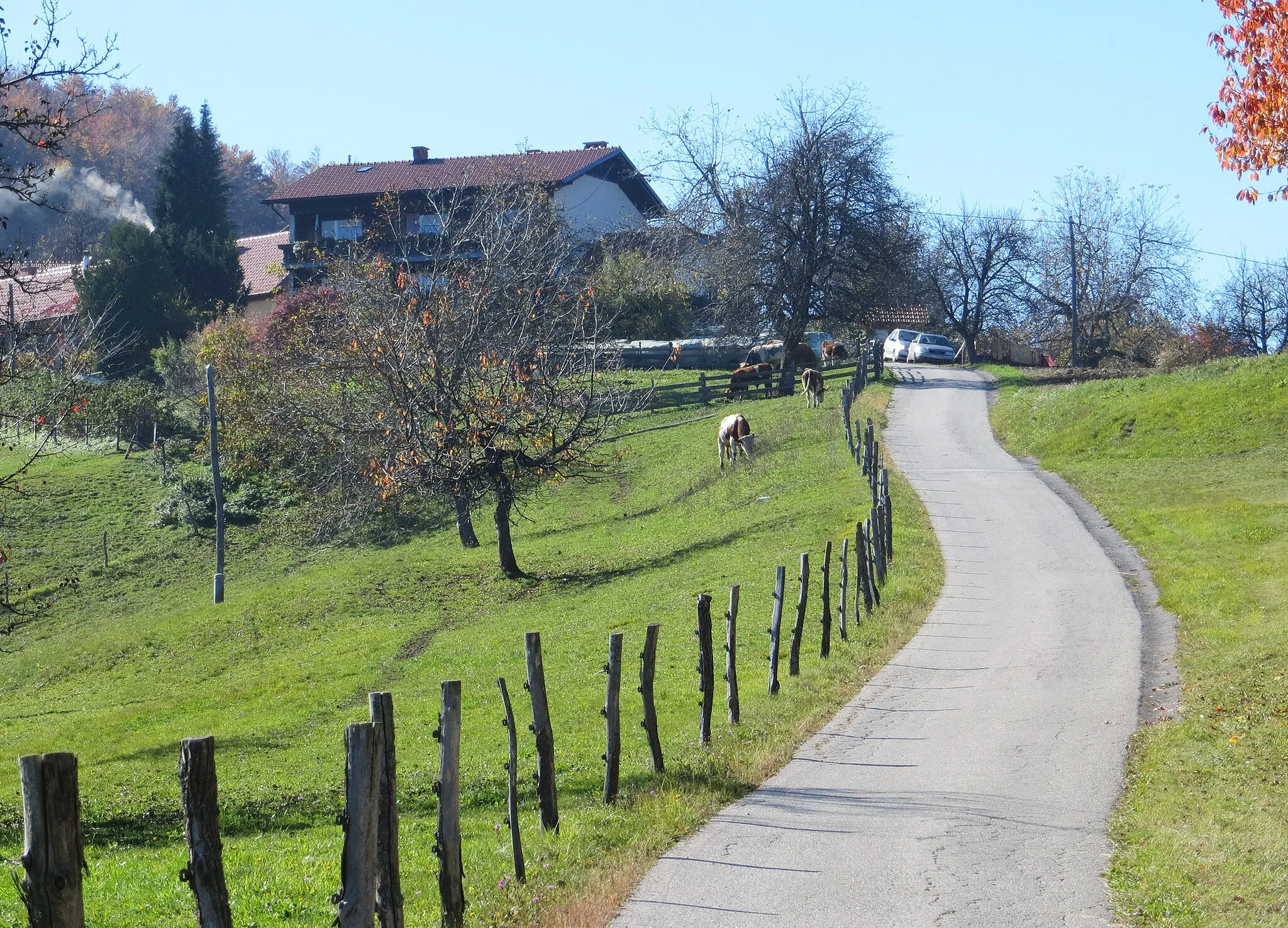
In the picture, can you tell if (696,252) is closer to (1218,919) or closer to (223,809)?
(223,809)

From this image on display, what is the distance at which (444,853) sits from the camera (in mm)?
9039

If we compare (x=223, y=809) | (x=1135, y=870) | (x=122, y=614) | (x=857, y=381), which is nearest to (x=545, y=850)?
(x=1135, y=870)

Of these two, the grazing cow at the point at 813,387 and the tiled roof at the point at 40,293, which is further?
the grazing cow at the point at 813,387

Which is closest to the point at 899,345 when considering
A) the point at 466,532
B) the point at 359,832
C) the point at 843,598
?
the point at 466,532

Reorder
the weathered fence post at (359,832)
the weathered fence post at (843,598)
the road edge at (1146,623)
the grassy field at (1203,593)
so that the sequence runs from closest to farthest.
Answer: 1. the weathered fence post at (359,832)
2. the grassy field at (1203,593)
3. the road edge at (1146,623)
4. the weathered fence post at (843,598)

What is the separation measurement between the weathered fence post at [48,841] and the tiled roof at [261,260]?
77.3 metres

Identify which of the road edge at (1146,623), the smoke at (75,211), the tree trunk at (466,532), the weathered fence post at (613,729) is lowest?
the tree trunk at (466,532)

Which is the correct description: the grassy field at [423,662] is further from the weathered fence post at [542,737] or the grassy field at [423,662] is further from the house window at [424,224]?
the house window at [424,224]

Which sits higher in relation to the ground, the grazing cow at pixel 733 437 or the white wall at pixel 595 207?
the white wall at pixel 595 207

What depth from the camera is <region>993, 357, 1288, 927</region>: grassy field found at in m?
9.67

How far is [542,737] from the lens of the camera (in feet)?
35.7

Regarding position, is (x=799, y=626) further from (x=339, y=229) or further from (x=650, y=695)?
(x=339, y=229)

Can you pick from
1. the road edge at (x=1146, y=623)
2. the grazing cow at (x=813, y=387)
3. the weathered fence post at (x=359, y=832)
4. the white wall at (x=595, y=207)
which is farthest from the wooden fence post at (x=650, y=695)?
the white wall at (x=595, y=207)

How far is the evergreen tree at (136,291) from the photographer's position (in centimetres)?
7019
